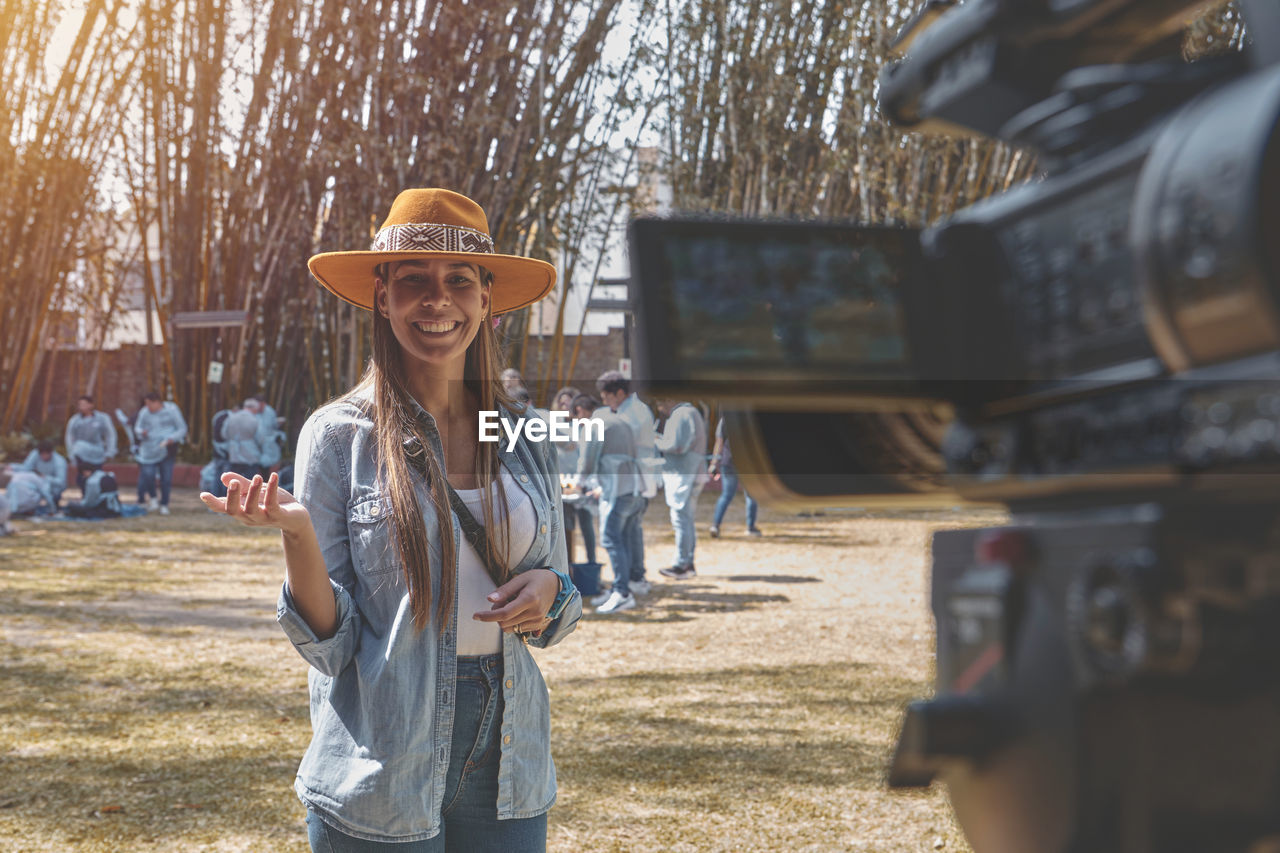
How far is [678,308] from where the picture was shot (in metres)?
0.60

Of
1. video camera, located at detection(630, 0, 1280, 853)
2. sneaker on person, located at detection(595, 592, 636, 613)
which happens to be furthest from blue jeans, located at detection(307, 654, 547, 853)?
sneaker on person, located at detection(595, 592, 636, 613)

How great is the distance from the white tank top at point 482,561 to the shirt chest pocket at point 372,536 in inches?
5.1

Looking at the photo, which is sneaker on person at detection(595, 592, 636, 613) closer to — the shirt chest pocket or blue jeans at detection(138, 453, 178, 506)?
the shirt chest pocket

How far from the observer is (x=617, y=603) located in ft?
25.4

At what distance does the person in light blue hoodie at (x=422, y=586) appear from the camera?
1768mm

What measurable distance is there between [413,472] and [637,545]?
6.62 metres

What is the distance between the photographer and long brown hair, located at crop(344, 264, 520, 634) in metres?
1.83

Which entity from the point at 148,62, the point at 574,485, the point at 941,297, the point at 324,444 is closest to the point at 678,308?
the point at 941,297

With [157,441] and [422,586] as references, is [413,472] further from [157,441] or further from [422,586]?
[157,441]

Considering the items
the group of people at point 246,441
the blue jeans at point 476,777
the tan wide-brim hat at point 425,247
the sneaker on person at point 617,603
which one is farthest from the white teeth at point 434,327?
the group of people at point 246,441

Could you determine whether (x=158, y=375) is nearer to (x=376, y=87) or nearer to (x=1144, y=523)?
(x=376, y=87)

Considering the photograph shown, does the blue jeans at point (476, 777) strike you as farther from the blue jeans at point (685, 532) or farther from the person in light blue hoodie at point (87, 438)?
the person in light blue hoodie at point (87, 438)

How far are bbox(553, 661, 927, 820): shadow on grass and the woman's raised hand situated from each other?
2.53 meters

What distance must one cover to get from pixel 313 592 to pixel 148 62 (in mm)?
15965
